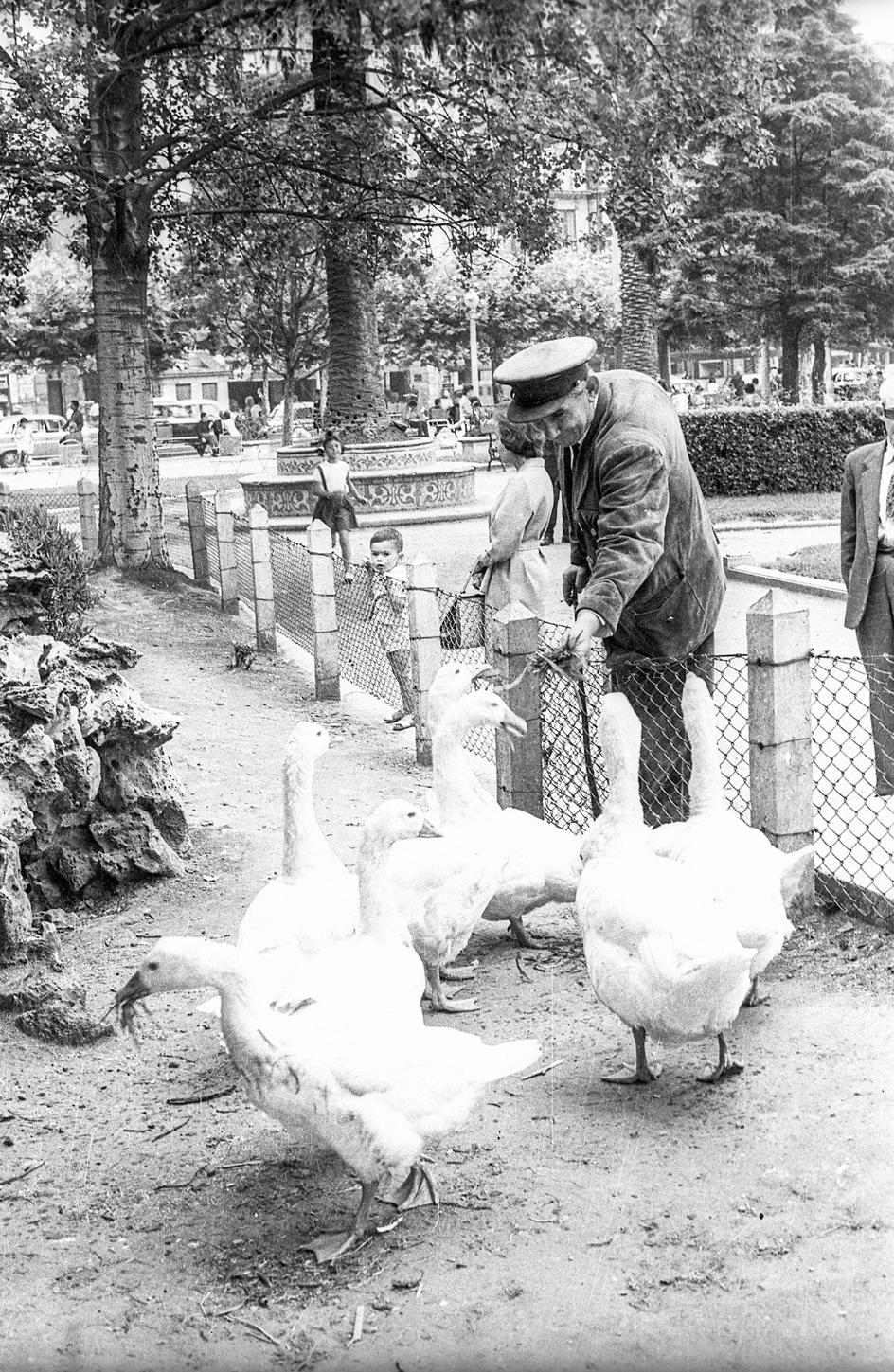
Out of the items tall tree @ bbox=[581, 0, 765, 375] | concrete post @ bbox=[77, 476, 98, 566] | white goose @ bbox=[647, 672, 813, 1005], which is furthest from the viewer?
concrete post @ bbox=[77, 476, 98, 566]

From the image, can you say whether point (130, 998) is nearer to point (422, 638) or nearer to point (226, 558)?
point (422, 638)

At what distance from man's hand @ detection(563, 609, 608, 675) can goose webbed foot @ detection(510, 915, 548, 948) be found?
1.38m

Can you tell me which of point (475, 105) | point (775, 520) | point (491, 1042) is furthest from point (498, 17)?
point (775, 520)

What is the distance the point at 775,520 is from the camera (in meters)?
17.7

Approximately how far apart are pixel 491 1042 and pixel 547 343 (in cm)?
203

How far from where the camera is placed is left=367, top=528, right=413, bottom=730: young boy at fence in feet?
28.1

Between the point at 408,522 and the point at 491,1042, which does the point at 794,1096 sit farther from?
the point at 408,522

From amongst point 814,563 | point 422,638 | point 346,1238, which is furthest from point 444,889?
point 814,563

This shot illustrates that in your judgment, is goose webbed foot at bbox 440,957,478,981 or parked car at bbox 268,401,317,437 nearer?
goose webbed foot at bbox 440,957,478,981

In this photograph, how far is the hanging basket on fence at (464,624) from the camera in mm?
8300

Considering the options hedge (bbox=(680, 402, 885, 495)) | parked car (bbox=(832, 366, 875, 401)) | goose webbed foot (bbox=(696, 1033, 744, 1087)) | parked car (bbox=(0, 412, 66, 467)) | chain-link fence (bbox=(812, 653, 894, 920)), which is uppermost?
parked car (bbox=(832, 366, 875, 401))

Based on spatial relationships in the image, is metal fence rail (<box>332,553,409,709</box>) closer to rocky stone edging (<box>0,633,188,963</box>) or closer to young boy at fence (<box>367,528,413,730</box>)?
young boy at fence (<box>367,528,413,730</box>)

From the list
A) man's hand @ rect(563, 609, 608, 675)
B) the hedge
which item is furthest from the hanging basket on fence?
the hedge

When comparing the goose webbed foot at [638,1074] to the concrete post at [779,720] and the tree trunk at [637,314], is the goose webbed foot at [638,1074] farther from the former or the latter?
the tree trunk at [637,314]
